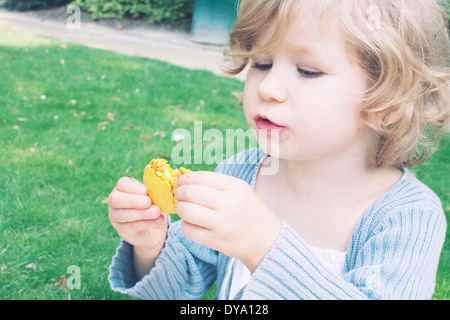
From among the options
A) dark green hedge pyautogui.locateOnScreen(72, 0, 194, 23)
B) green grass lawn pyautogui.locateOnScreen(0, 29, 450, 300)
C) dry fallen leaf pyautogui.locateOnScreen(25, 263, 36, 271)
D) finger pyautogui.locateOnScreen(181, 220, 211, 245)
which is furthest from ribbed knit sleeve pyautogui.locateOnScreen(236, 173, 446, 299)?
dark green hedge pyautogui.locateOnScreen(72, 0, 194, 23)

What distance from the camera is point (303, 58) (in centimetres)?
96

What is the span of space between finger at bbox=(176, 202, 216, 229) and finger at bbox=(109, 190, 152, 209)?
175mm

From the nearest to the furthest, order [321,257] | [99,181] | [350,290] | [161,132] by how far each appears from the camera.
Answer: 1. [350,290]
2. [321,257]
3. [99,181]
4. [161,132]

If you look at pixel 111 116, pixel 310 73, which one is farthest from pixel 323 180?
pixel 111 116

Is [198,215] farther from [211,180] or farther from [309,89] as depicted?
[309,89]

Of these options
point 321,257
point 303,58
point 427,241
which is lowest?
point 321,257

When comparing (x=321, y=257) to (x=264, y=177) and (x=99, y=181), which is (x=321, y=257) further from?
(x=99, y=181)

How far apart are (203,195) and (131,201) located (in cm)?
22

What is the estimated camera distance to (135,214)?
3.18 feet

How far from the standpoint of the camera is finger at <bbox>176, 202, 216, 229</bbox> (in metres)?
0.79

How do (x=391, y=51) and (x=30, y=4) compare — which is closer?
(x=391, y=51)

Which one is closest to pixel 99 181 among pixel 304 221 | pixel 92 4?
pixel 304 221

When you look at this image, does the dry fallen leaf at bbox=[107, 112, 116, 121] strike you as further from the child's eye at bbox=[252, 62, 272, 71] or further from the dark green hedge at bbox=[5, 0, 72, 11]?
the dark green hedge at bbox=[5, 0, 72, 11]

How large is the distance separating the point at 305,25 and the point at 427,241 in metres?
A: 0.51
